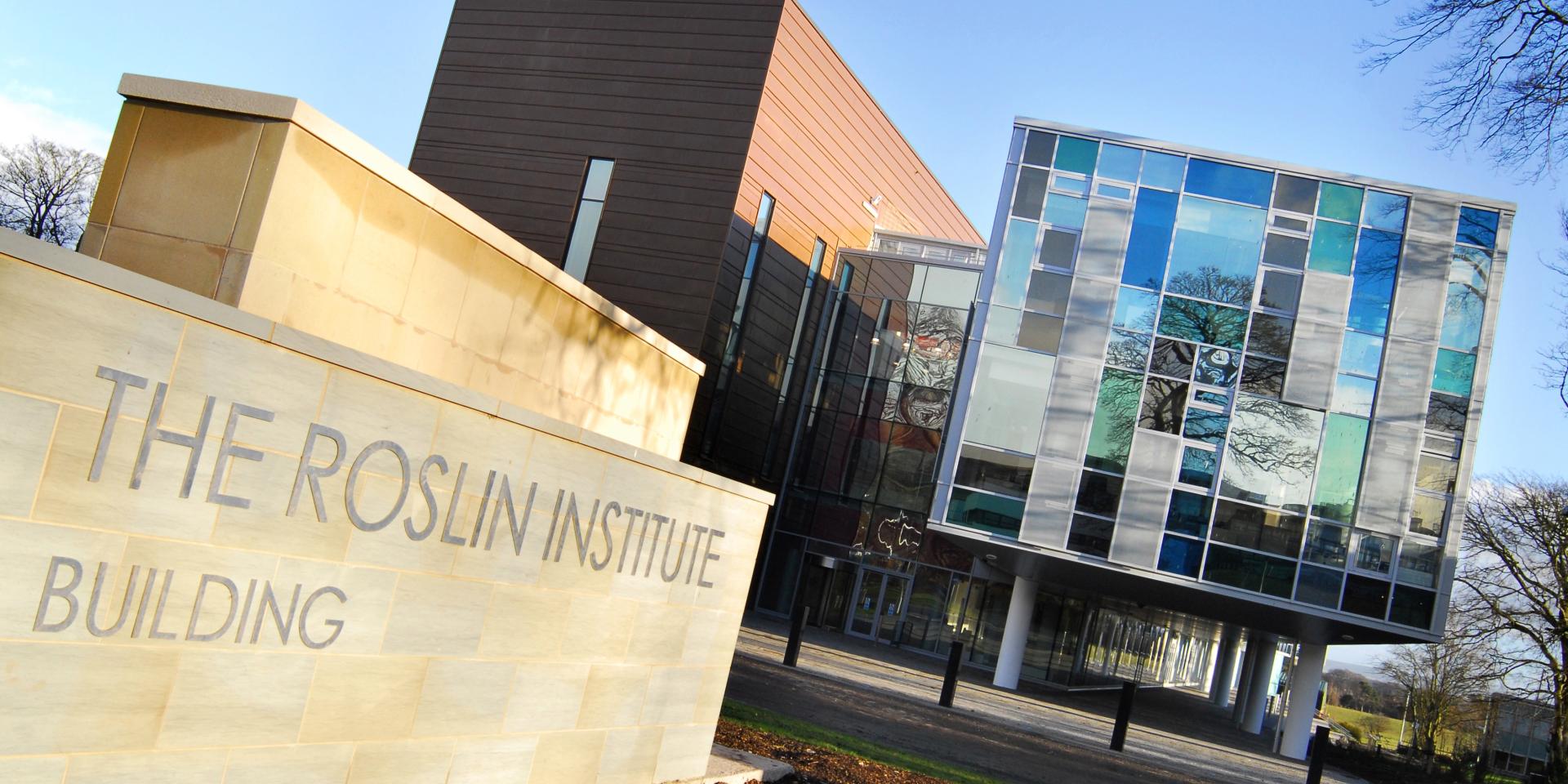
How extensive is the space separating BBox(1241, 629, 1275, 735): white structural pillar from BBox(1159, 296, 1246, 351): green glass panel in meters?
10.2

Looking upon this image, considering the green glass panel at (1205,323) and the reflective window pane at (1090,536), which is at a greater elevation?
the green glass panel at (1205,323)

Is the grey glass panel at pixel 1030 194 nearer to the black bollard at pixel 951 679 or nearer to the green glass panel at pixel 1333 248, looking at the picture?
the green glass panel at pixel 1333 248

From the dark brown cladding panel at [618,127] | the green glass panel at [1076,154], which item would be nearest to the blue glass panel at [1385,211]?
the green glass panel at [1076,154]

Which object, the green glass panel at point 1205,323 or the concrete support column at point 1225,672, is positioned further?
the concrete support column at point 1225,672

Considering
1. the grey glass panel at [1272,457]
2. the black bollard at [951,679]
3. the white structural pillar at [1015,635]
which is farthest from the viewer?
the white structural pillar at [1015,635]

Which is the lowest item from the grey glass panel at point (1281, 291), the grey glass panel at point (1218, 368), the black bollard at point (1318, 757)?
the black bollard at point (1318, 757)

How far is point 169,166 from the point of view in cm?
516

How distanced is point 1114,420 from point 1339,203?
251 inches

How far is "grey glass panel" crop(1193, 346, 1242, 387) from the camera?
2312 centimetres

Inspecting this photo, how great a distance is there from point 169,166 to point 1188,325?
69.8ft

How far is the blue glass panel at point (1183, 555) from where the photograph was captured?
74.8 ft

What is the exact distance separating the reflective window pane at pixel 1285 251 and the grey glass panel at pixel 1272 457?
298 centimetres

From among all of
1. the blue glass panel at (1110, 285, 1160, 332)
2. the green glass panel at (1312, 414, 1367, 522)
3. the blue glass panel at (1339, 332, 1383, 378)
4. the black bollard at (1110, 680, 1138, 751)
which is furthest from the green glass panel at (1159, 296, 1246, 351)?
the black bollard at (1110, 680, 1138, 751)

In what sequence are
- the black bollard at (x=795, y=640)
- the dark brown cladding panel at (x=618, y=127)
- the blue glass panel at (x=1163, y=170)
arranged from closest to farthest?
1. the black bollard at (x=795, y=640)
2. the blue glass panel at (x=1163, y=170)
3. the dark brown cladding panel at (x=618, y=127)
